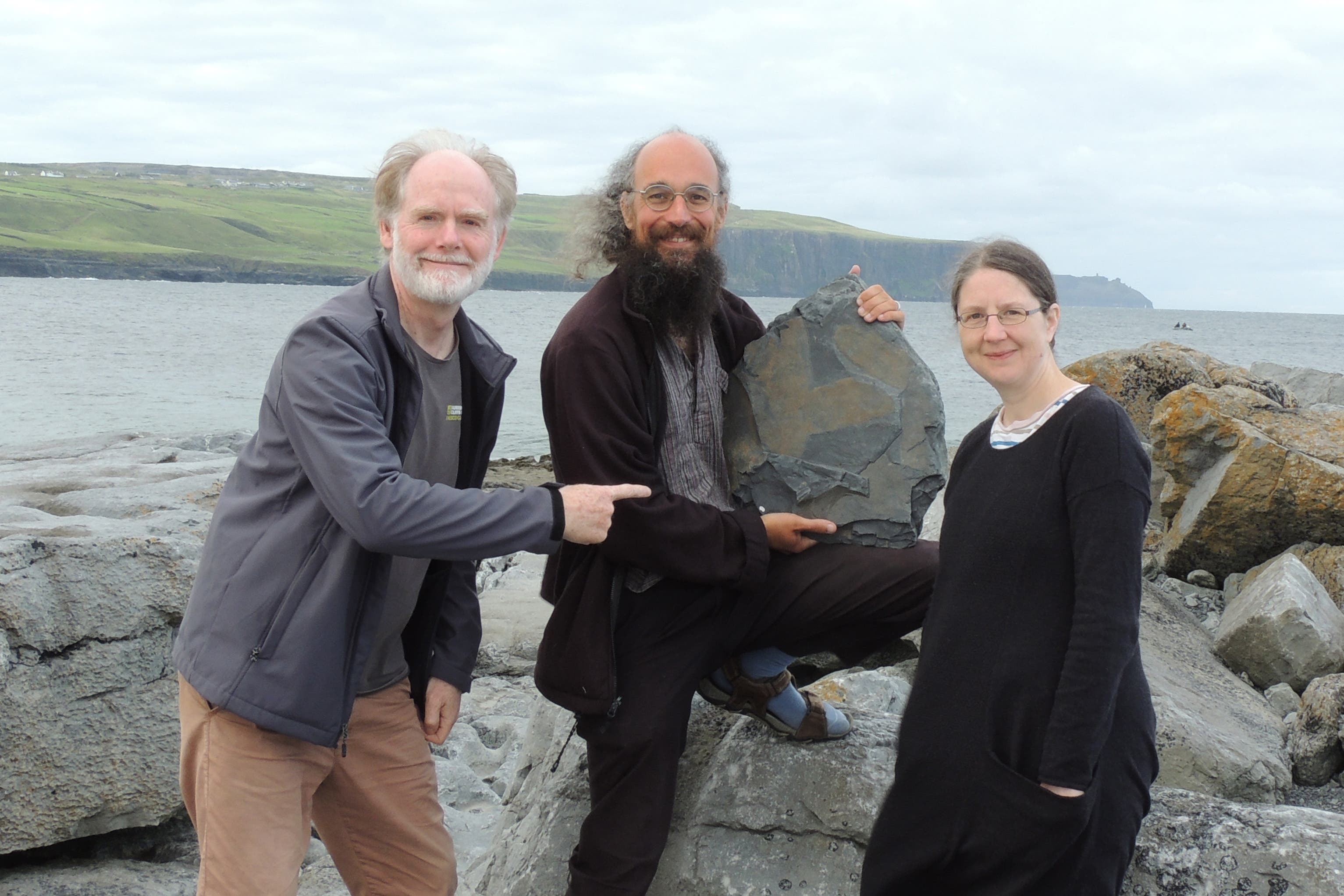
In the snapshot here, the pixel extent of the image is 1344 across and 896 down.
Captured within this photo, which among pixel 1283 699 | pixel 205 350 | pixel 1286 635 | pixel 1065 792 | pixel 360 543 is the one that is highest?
pixel 360 543

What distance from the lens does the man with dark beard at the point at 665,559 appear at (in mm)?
3490

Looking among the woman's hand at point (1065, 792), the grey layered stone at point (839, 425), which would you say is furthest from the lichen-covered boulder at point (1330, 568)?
the woman's hand at point (1065, 792)

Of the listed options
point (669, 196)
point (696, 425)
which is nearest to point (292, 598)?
point (696, 425)

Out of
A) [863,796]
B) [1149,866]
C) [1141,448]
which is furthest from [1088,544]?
[863,796]

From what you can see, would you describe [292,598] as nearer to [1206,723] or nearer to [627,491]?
[627,491]

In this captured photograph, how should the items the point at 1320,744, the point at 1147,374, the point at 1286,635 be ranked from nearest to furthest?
the point at 1320,744 → the point at 1286,635 → the point at 1147,374

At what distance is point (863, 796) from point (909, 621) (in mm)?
625

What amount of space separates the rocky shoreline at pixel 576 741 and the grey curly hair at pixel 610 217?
1842mm

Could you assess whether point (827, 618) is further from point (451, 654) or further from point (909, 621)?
point (451, 654)

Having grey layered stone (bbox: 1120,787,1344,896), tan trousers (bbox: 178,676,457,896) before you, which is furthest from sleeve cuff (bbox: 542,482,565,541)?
grey layered stone (bbox: 1120,787,1344,896)

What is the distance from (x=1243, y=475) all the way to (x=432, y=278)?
7.06 metres

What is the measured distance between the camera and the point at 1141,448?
8.48 ft

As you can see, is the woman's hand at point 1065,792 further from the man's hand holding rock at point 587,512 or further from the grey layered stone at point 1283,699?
the grey layered stone at point 1283,699

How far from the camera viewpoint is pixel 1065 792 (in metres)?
2.60
